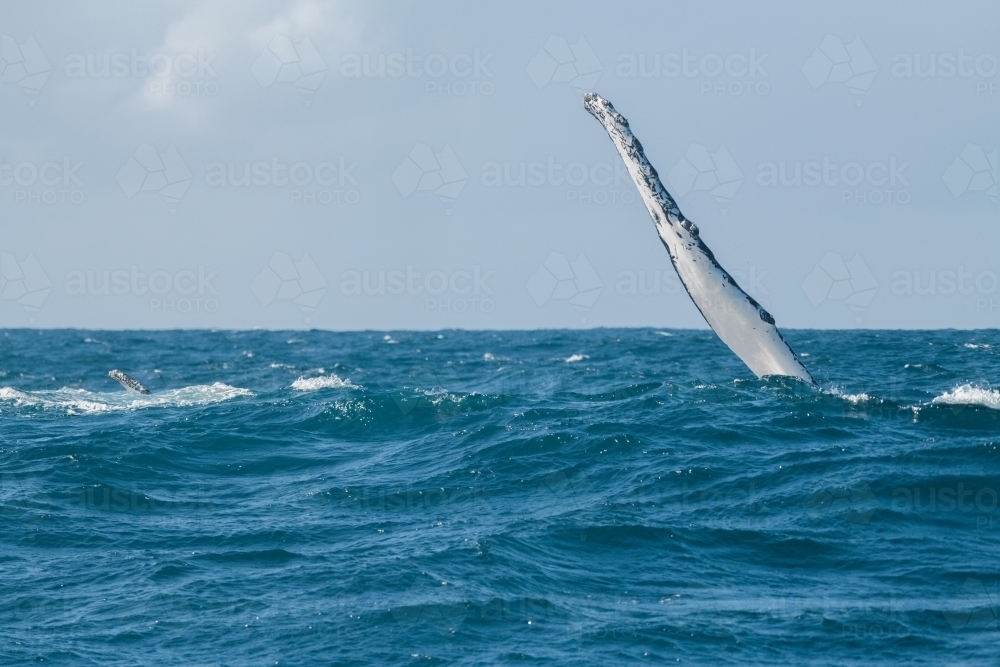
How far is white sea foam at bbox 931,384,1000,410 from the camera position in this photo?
2288 centimetres

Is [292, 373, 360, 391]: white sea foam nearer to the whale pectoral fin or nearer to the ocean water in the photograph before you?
the ocean water

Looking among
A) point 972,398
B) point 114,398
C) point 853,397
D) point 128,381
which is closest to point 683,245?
point 853,397

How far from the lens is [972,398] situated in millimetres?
23484

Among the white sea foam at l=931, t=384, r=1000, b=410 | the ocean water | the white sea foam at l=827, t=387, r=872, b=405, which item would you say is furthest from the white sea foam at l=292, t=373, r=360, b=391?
the white sea foam at l=931, t=384, r=1000, b=410

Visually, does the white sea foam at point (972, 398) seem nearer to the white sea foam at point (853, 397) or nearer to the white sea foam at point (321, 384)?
the white sea foam at point (853, 397)

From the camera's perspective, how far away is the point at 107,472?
20891 mm

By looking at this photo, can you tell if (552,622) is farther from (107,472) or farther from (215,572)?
(107,472)

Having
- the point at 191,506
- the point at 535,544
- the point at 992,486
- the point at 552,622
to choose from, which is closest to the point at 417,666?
the point at 552,622

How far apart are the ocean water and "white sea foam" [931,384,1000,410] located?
0.10 metres

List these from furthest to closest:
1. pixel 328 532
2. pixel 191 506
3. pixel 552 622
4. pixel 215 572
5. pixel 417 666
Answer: pixel 191 506 → pixel 328 532 → pixel 215 572 → pixel 552 622 → pixel 417 666

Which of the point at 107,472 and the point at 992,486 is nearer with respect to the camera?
the point at 992,486

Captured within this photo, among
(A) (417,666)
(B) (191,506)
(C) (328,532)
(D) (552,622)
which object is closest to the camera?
(A) (417,666)

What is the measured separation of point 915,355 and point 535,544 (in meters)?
29.8

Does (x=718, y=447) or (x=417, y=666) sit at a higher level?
(x=718, y=447)
